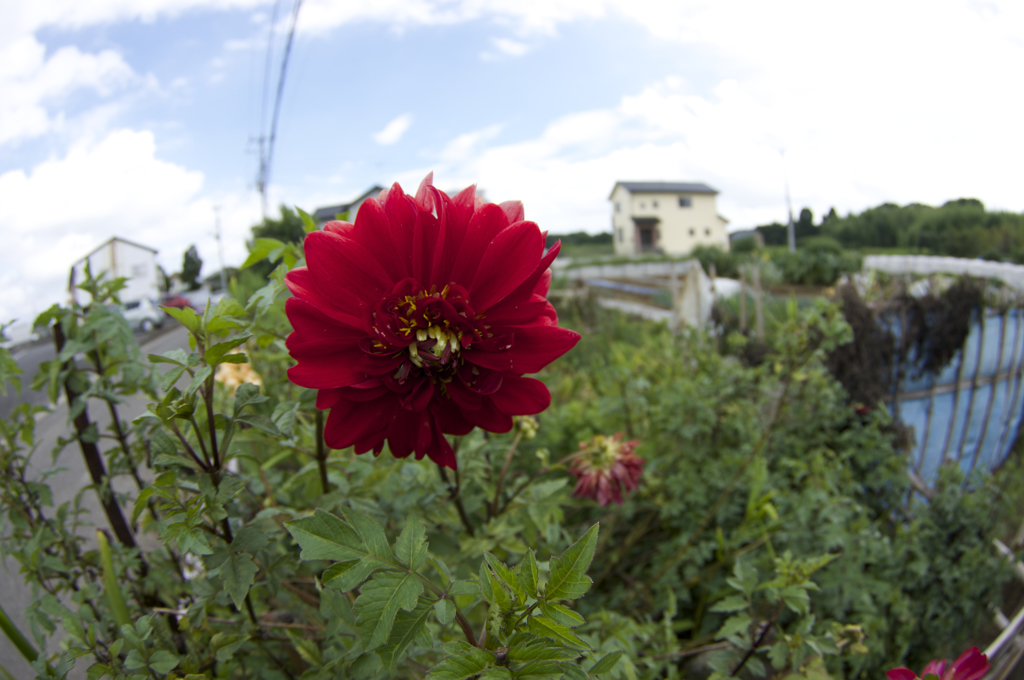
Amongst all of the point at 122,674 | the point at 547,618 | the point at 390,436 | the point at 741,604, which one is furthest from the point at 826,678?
the point at 122,674

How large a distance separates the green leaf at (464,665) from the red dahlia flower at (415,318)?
0.20m

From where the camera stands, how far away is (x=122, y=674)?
0.69m

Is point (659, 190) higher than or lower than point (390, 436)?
higher

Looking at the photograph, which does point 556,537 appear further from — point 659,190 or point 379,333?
point 659,190

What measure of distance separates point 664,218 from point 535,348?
41.7 metres

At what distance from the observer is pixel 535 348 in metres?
0.65

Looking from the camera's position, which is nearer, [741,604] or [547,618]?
[547,618]

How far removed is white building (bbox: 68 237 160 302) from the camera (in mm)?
1186

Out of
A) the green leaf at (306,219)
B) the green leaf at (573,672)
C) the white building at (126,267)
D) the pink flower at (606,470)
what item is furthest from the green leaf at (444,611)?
the white building at (126,267)

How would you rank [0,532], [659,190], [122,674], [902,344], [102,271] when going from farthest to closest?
[659,190] < [902,344] < [102,271] < [0,532] < [122,674]

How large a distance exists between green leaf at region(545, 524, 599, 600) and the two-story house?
38.4 m

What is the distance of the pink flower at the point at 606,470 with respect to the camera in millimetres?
1402

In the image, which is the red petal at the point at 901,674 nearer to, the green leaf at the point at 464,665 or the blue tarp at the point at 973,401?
the green leaf at the point at 464,665

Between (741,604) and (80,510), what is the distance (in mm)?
1202
